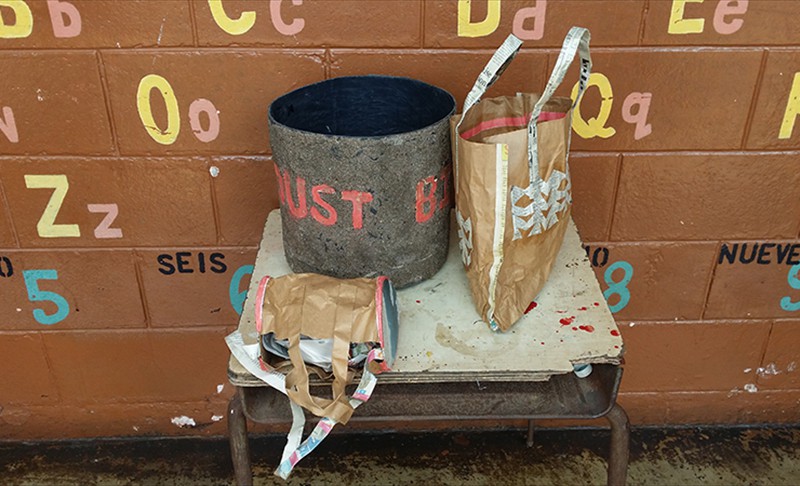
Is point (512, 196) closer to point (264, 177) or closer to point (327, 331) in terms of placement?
point (327, 331)

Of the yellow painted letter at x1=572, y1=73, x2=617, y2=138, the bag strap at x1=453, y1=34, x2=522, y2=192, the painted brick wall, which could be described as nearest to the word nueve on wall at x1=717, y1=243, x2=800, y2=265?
the painted brick wall

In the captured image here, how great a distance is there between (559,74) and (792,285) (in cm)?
121

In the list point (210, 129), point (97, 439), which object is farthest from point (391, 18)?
point (97, 439)

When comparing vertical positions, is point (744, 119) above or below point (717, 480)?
above

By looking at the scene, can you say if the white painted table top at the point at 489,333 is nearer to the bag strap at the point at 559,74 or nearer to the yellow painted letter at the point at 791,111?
the bag strap at the point at 559,74

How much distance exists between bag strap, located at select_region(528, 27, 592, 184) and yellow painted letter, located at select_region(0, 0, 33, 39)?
42.4 inches

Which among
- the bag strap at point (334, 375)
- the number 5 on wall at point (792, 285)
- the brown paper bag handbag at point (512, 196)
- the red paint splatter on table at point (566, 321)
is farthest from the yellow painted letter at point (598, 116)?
the bag strap at point (334, 375)

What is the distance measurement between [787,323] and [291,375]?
1.49 m

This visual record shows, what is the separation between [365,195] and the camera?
43.3 inches

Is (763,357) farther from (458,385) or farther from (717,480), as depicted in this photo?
(458,385)

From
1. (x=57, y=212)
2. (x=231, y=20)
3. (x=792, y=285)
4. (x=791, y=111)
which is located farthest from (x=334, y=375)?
(x=792, y=285)

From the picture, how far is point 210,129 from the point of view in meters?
1.54

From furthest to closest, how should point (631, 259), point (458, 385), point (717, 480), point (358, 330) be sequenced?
point (717, 480), point (631, 259), point (458, 385), point (358, 330)

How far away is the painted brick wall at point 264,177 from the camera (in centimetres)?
144
